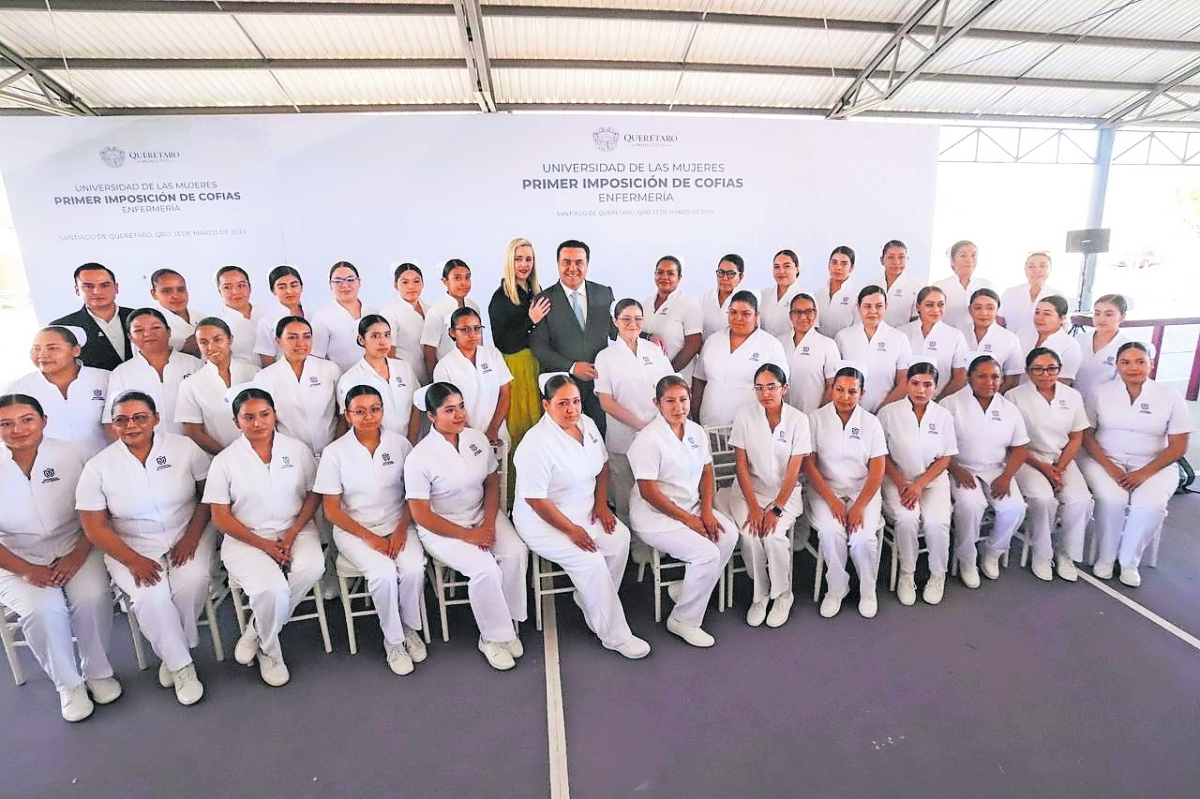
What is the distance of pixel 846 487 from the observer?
2.78m

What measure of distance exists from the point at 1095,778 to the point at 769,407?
5.18 ft

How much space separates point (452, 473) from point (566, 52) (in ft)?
16.0

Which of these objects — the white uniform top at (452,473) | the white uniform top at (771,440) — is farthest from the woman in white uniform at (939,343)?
the white uniform top at (452,473)

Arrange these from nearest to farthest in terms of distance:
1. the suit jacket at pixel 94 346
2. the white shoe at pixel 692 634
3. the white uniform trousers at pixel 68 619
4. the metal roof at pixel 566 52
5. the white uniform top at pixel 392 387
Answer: the white uniform trousers at pixel 68 619, the white shoe at pixel 692 634, the white uniform top at pixel 392 387, the suit jacket at pixel 94 346, the metal roof at pixel 566 52

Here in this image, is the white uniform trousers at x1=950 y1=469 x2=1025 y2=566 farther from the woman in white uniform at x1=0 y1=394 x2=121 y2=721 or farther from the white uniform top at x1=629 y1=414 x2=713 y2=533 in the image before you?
the woman in white uniform at x1=0 y1=394 x2=121 y2=721

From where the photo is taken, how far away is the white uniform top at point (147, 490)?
2.19 metres

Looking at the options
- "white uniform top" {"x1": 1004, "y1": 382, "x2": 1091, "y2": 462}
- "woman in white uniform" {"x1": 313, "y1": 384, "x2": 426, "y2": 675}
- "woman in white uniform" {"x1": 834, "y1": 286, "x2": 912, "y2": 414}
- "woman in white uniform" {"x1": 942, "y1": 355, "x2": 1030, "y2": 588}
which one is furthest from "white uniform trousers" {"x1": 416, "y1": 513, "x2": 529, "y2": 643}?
"white uniform top" {"x1": 1004, "y1": 382, "x2": 1091, "y2": 462}

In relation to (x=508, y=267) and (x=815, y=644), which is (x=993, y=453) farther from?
(x=508, y=267)

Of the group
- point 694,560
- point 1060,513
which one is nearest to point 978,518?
point 1060,513

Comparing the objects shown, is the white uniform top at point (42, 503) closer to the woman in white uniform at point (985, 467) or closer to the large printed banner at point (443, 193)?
the large printed banner at point (443, 193)

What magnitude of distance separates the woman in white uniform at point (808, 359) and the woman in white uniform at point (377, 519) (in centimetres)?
197

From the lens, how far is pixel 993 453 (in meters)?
2.89

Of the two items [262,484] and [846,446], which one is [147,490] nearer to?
[262,484]

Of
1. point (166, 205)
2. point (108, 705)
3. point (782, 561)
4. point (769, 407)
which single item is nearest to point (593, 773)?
point (782, 561)
